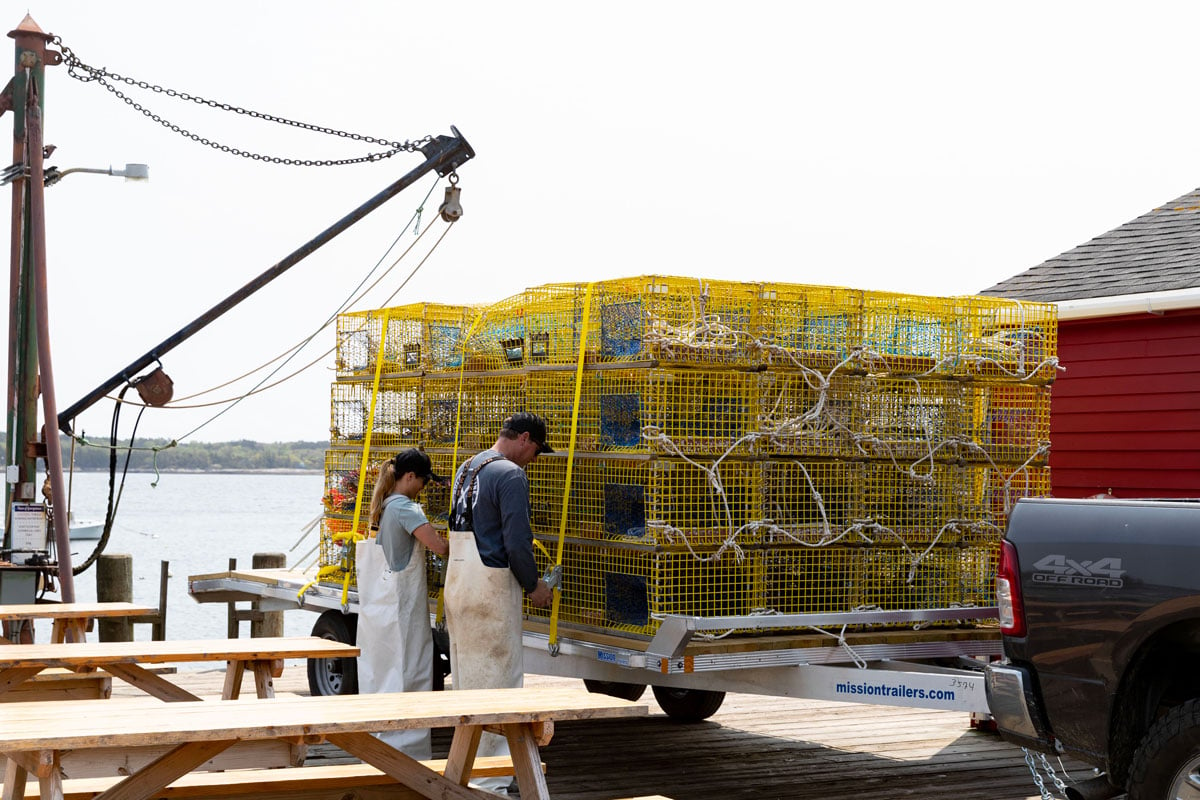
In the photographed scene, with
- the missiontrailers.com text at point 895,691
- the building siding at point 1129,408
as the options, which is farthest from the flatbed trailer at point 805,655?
→ the building siding at point 1129,408

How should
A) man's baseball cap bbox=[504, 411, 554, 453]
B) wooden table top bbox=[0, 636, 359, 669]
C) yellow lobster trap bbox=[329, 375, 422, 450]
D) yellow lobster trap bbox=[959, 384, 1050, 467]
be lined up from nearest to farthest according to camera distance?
wooden table top bbox=[0, 636, 359, 669] → man's baseball cap bbox=[504, 411, 554, 453] → yellow lobster trap bbox=[959, 384, 1050, 467] → yellow lobster trap bbox=[329, 375, 422, 450]

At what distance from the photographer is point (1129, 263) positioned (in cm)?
1134

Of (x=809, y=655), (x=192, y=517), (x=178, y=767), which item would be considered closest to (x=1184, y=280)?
(x=809, y=655)

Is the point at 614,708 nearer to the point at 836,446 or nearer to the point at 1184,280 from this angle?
the point at 836,446

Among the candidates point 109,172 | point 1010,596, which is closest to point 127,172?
point 109,172

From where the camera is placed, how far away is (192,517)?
95.6 m

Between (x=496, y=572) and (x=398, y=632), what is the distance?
4.00 feet

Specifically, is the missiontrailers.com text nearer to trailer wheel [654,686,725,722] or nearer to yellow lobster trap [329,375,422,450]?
trailer wheel [654,686,725,722]

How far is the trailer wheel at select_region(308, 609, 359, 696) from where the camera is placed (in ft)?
30.5

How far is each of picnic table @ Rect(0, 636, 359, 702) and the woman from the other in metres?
0.85

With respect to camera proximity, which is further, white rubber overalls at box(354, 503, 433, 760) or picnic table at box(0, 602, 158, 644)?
white rubber overalls at box(354, 503, 433, 760)

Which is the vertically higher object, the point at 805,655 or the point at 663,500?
the point at 663,500

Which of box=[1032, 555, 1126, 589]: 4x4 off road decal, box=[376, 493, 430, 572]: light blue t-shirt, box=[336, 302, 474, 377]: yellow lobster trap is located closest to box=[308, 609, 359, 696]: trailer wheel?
box=[376, 493, 430, 572]: light blue t-shirt

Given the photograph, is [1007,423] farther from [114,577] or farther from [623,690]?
[114,577]
